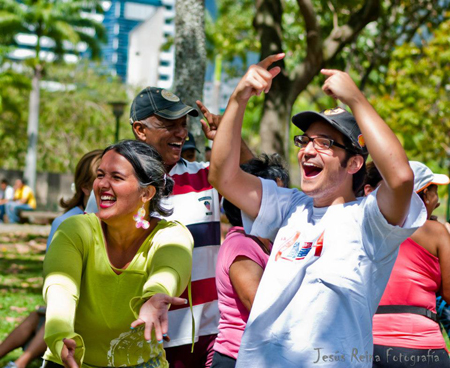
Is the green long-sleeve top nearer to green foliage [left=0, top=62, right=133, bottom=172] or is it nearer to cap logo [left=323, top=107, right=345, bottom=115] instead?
cap logo [left=323, top=107, right=345, bottom=115]

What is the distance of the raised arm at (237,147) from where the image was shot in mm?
2736

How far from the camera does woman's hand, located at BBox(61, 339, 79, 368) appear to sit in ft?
7.89

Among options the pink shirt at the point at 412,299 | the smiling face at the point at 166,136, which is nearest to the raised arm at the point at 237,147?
the smiling face at the point at 166,136

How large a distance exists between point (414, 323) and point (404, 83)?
1979 cm

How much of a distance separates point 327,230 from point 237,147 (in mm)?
530

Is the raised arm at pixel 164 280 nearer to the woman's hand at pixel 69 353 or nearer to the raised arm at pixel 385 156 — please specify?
the woman's hand at pixel 69 353

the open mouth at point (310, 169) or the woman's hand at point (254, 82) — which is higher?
the woman's hand at point (254, 82)

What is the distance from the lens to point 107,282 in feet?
9.45

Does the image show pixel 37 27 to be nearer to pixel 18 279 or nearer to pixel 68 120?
pixel 68 120

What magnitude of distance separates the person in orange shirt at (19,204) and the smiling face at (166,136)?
18.2 m

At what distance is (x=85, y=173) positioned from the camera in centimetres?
483

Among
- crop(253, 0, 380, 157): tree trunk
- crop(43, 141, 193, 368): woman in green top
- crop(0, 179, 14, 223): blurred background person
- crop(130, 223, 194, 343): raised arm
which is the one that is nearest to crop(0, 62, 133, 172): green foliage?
crop(0, 179, 14, 223): blurred background person

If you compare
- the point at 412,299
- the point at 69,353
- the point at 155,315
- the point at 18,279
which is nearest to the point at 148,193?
the point at 155,315

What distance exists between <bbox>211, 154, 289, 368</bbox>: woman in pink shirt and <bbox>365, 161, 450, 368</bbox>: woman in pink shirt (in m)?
0.88
